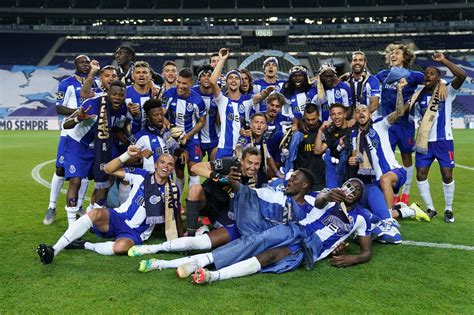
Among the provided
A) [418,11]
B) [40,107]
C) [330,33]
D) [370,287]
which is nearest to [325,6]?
[330,33]

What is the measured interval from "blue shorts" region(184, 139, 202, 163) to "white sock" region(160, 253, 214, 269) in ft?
8.32

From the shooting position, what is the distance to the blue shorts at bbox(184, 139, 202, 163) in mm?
6383

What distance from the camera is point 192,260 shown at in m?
4.02

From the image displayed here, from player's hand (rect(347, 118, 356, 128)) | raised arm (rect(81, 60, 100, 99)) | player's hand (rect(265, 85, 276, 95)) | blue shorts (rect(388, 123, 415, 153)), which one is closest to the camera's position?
raised arm (rect(81, 60, 100, 99))

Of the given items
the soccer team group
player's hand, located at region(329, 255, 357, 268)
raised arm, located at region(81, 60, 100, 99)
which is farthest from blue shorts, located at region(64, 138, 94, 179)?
player's hand, located at region(329, 255, 357, 268)

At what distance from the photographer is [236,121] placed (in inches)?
244

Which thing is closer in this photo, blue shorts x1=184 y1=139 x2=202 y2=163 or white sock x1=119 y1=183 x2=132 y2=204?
white sock x1=119 y1=183 x2=132 y2=204

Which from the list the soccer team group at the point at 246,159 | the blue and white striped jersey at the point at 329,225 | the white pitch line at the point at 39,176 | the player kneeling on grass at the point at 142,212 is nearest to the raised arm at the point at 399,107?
the soccer team group at the point at 246,159

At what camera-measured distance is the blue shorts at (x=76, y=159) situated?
5.42m

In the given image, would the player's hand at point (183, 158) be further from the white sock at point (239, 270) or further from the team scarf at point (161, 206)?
the white sock at point (239, 270)

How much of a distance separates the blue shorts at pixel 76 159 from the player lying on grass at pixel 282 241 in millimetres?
2002

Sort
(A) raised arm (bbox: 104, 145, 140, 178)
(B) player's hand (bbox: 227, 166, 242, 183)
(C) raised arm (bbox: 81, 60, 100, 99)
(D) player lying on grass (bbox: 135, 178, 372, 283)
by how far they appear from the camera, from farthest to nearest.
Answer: (C) raised arm (bbox: 81, 60, 100, 99)
(A) raised arm (bbox: 104, 145, 140, 178)
(B) player's hand (bbox: 227, 166, 242, 183)
(D) player lying on grass (bbox: 135, 178, 372, 283)

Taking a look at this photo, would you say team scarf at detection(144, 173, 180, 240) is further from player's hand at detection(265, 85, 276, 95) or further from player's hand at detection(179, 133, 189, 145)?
player's hand at detection(265, 85, 276, 95)

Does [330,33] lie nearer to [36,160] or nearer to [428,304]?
[36,160]
